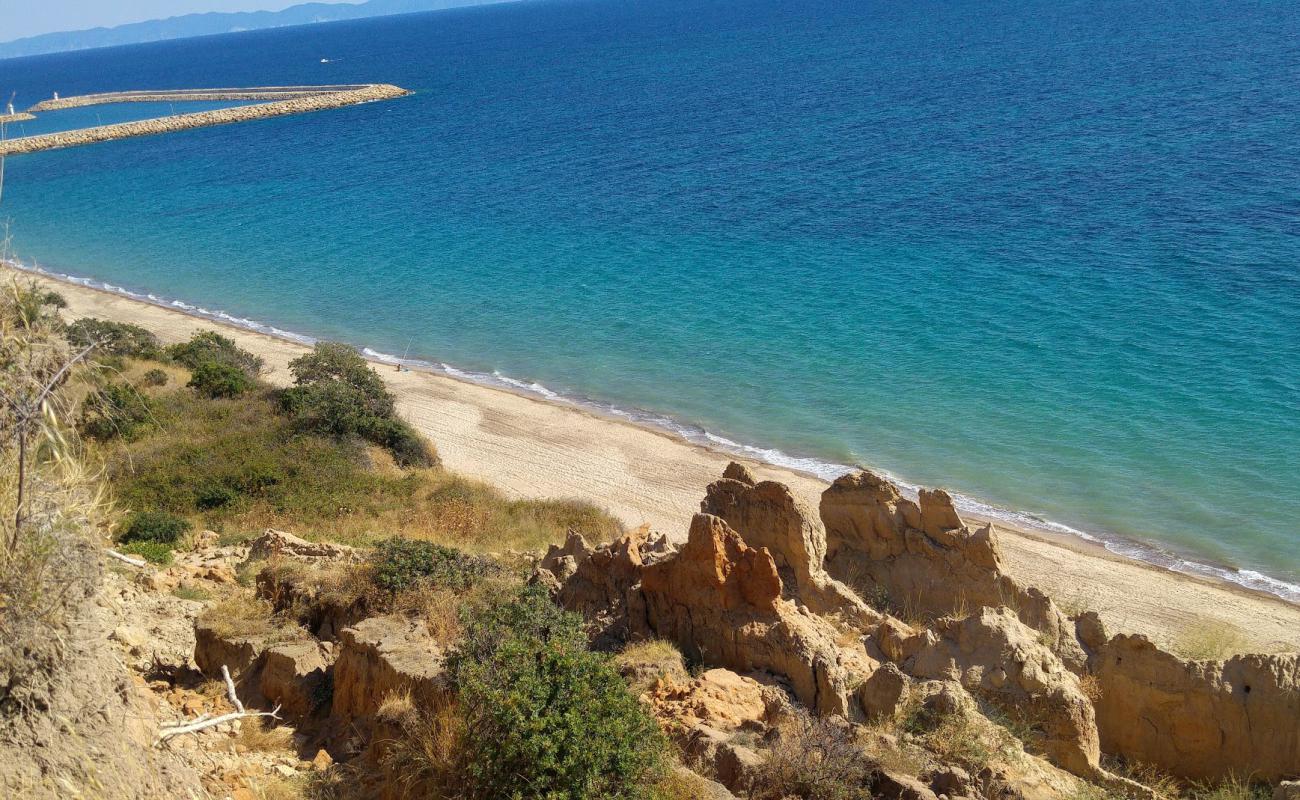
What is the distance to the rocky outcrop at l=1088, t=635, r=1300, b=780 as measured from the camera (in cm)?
1121

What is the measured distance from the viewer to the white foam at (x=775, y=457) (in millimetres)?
21719

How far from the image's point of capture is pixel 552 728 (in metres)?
8.69

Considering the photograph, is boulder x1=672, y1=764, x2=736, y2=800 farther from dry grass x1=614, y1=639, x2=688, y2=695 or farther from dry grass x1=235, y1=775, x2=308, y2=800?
dry grass x1=235, y1=775, x2=308, y2=800

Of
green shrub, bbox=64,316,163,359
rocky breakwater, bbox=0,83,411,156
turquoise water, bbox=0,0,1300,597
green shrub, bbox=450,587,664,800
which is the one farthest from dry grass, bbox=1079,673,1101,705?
rocky breakwater, bbox=0,83,411,156

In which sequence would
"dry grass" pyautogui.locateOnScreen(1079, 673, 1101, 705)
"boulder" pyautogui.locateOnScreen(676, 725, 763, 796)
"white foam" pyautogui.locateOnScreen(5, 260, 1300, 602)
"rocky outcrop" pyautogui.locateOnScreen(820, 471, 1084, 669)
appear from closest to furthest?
"boulder" pyautogui.locateOnScreen(676, 725, 763, 796) → "dry grass" pyautogui.locateOnScreen(1079, 673, 1101, 705) → "rocky outcrop" pyautogui.locateOnScreen(820, 471, 1084, 669) → "white foam" pyautogui.locateOnScreen(5, 260, 1300, 602)

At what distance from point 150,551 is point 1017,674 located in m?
13.7

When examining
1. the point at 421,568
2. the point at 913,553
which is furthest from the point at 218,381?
the point at 913,553

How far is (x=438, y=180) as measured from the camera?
69062 millimetres

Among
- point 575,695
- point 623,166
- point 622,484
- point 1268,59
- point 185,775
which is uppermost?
point 1268,59

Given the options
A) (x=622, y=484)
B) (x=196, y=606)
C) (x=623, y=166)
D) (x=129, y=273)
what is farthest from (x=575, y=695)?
(x=623, y=166)

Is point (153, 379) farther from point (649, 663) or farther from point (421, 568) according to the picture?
point (649, 663)

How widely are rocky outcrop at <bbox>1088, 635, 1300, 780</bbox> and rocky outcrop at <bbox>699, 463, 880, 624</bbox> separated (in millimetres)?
3167

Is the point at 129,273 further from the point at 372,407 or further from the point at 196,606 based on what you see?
the point at 196,606

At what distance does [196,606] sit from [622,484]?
14.4 m
